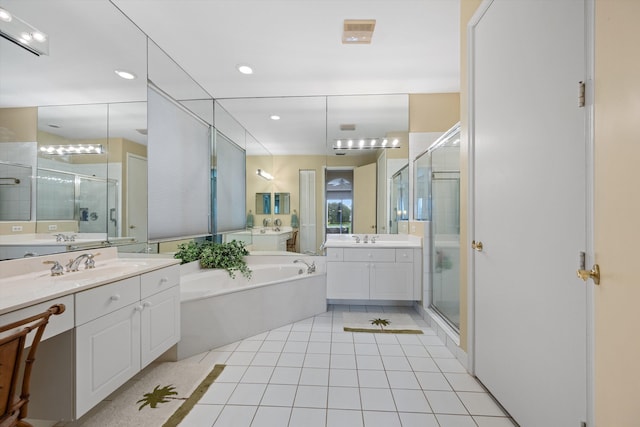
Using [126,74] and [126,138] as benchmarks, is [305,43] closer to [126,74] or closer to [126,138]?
[126,74]

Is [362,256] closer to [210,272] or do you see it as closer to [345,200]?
[345,200]

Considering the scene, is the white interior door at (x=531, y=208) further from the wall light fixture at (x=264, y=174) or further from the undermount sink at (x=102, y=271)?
the wall light fixture at (x=264, y=174)

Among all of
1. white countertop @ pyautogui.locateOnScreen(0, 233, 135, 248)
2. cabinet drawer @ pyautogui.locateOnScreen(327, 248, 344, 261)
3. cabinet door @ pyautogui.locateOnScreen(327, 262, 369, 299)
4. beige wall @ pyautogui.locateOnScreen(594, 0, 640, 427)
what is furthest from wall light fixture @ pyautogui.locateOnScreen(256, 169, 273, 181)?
beige wall @ pyautogui.locateOnScreen(594, 0, 640, 427)

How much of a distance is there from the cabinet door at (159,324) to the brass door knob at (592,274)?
220 cm

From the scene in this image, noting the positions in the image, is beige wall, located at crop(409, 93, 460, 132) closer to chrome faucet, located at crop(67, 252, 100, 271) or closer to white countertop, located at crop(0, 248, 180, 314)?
white countertop, located at crop(0, 248, 180, 314)

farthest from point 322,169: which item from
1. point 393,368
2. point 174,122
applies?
point 393,368

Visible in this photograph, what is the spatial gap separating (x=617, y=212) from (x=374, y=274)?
2291 millimetres

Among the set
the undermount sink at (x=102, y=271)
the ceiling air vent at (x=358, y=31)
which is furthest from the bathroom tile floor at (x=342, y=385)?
the ceiling air vent at (x=358, y=31)

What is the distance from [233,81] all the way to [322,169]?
1.52 meters

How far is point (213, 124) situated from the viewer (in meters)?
3.35

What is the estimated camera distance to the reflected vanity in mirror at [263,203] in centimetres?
382

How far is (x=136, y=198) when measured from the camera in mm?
2182

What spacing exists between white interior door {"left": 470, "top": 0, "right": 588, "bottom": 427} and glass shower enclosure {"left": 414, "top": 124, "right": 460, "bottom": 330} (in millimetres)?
600

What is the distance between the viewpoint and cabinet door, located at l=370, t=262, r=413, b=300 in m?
2.98
